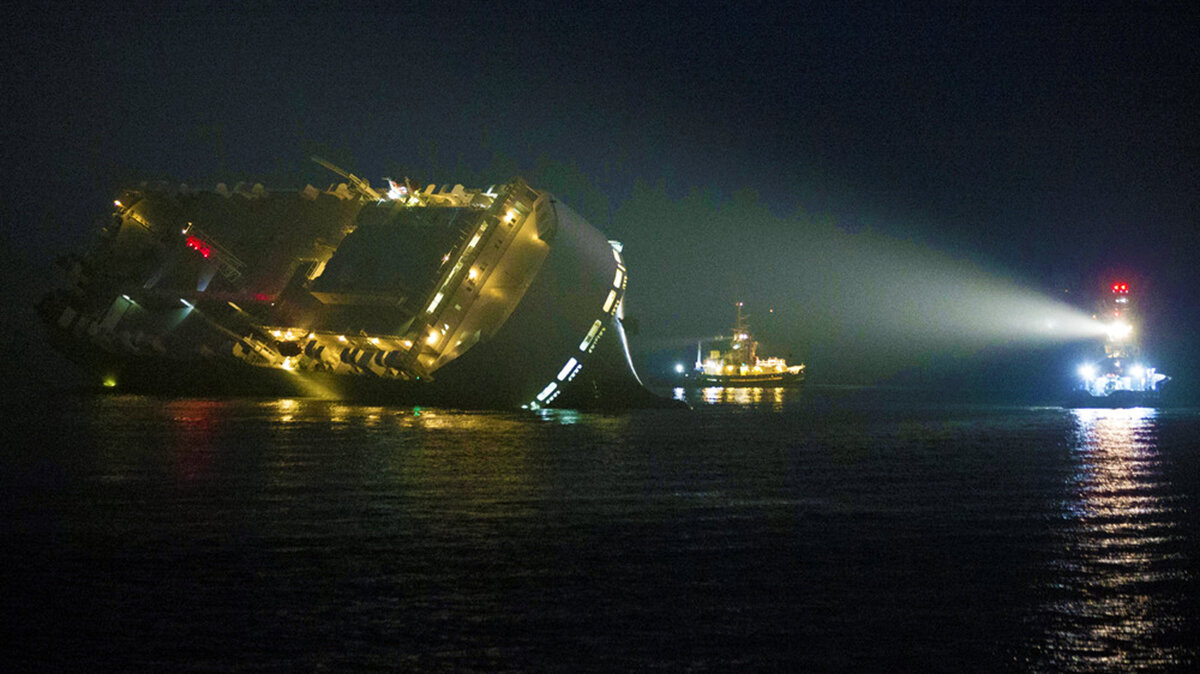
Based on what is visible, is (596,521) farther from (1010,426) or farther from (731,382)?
(731,382)

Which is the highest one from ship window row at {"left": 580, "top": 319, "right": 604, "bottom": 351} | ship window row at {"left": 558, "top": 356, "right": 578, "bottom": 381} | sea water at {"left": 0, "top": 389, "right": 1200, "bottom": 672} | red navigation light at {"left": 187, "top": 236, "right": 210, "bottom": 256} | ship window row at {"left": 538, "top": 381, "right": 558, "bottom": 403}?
red navigation light at {"left": 187, "top": 236, "right": 210, "bottom": 256}

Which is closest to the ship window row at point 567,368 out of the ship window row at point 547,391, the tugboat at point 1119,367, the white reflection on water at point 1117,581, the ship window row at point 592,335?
the ship window row at point 547,391

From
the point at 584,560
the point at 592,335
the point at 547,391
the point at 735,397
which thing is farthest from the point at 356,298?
the point at 735,397

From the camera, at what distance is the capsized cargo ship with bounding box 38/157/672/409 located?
40469 mm

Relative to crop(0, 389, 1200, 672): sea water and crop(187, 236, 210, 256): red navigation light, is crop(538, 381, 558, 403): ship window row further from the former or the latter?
crop(187, 236, 210, 256): red navigation light

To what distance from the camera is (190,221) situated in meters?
54.5

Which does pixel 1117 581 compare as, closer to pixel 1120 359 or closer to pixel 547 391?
pixel 547 391

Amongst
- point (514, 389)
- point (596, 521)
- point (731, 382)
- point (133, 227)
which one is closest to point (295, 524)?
point (596, 521)

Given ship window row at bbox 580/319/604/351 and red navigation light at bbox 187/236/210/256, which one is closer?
ship window row at bbox 580/319/604/351

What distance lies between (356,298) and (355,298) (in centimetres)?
4

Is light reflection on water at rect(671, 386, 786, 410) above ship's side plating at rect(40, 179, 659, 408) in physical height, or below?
below

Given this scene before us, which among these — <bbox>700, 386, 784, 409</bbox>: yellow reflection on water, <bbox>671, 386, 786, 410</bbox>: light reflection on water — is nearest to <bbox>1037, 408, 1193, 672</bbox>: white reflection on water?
<bbox>671, 386, 786, 410</bbox>: light reflection on water

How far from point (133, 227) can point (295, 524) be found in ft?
154

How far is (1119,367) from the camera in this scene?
69938mm
